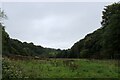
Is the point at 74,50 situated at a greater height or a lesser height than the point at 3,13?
lesser

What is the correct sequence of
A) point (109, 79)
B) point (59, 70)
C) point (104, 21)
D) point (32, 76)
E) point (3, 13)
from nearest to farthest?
1. point (32, 76)
2. point (109, 79)
3. point (59, 70)
4. point (3, 13)
5. point (104, 21)

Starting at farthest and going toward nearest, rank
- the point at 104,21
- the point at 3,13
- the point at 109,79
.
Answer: the point at 104,21 → the point at 3,13 → the point at 109,79

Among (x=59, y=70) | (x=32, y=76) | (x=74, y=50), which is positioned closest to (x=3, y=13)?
(x=59, y=70)

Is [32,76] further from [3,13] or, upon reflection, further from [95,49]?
[95,49]

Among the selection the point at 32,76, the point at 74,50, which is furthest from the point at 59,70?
the point at 74,50

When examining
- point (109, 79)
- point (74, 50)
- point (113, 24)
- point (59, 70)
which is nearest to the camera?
point (109, 79)

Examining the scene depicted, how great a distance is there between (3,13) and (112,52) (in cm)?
2273

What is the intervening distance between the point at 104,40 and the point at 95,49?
66.1ft

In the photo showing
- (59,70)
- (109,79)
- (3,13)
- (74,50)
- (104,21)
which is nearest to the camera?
(109,79)

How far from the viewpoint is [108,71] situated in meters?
23.6

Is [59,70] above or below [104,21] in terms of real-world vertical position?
below

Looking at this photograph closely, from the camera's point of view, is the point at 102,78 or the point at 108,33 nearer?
the point at 102,78

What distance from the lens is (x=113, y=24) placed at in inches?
1977

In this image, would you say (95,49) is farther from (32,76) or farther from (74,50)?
(32,76)
